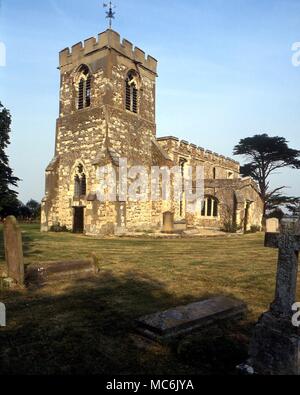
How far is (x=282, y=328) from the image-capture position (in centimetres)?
339

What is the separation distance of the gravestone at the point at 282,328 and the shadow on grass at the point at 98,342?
34 cm

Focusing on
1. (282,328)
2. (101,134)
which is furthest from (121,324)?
(101,134)

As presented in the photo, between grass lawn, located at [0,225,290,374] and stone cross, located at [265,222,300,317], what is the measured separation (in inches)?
32.5

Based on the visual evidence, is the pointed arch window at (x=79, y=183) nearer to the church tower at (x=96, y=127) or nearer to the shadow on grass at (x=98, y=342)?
the church tower at (x=96, y=127)

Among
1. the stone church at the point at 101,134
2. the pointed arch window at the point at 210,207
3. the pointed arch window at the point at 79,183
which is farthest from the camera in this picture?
the pointed arch window at the point at 210,207

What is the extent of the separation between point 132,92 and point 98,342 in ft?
65.8

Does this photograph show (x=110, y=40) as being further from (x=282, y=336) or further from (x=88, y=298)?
(x=282, y=336)

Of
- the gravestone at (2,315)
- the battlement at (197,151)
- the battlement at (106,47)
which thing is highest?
the battlement at (106,47)

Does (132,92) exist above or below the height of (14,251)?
above

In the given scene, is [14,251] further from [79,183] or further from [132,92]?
[132,92]

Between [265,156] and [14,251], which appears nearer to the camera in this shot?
[14,251]

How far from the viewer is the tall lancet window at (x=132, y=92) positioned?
70.8 feet

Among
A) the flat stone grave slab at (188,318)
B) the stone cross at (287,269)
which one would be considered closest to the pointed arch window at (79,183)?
the flat stone grave slab at (188,318)
